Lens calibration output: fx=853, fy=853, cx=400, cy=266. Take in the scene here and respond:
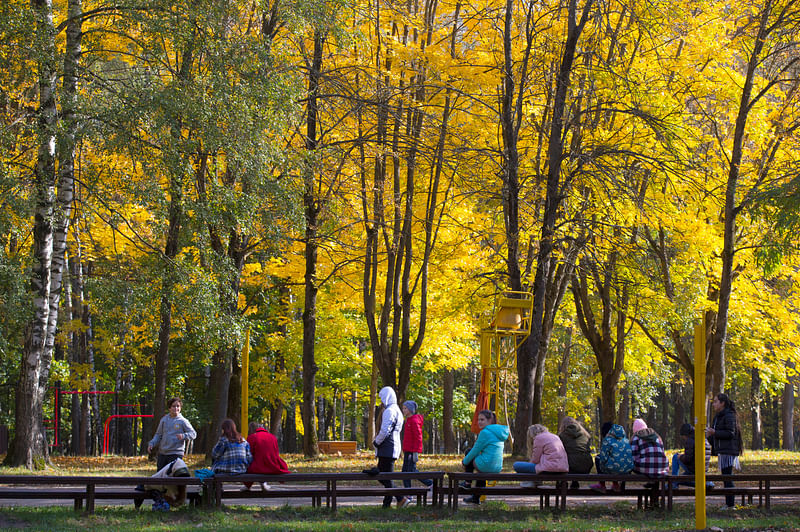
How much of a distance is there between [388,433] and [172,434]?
2965 mm

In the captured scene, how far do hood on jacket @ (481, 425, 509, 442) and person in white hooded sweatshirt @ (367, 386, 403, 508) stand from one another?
4.24ft

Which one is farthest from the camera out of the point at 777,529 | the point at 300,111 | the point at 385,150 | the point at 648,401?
the point at 648,401

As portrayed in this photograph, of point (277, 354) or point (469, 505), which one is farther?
point (277, 354)

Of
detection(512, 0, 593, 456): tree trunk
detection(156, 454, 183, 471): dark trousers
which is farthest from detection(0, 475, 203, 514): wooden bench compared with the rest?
detection(512, 0, 593, 456): tree trunk

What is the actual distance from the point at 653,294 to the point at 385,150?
8272mm

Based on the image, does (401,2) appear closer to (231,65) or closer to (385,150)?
(385,150)

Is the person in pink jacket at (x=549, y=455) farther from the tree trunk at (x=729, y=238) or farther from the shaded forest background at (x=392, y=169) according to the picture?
the tree trunk at (x=729, y=238)

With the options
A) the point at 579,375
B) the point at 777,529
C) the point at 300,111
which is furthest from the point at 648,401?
the point at 777,529

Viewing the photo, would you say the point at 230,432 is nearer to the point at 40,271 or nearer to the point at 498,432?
the point at 498,432

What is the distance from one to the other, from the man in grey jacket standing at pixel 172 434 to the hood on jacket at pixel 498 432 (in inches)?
158

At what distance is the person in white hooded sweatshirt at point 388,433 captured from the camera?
1201 centimetres

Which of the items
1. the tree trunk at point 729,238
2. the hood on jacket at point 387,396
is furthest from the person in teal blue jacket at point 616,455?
the tree trunk at point 729,238

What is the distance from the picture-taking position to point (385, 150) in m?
20.1

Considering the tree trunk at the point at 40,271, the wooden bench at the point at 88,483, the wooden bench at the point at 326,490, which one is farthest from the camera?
the tree trunk at the point at 40,271
